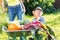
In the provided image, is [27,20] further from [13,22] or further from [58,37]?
[58,37]

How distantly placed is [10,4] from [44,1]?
690 millimetres

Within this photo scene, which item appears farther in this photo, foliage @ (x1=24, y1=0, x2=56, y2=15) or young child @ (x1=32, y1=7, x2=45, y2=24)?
foliage @ (x1=24, y1=0, x2=56, y2=15)

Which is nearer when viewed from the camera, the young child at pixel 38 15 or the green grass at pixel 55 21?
the young child at pixel 38 15

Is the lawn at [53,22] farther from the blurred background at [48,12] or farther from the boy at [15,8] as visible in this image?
the boy at [15,8]

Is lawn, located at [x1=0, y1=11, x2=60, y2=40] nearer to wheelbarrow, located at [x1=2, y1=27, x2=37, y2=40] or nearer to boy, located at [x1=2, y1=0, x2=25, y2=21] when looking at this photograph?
wheelbarrow, located at [x1=2, y1=27, x2=37, y2=40]

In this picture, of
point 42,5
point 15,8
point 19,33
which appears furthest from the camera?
point 42,5

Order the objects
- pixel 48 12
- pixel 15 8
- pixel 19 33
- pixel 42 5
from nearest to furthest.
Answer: pixel 19 33
pixel 15 8
pixel 42 5
pixel 48 12

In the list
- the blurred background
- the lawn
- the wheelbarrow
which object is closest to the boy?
the blurred background

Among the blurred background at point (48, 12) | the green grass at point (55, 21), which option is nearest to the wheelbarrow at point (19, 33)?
the blurred background at point (48, 12)

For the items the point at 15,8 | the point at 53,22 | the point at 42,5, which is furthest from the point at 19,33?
the point at 53,22

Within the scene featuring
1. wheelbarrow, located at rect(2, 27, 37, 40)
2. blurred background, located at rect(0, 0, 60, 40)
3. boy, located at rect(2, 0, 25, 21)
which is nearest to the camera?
wheelbarrow, located at rect(2, 27, 37, 40)

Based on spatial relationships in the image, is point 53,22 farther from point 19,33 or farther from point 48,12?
point 19,33

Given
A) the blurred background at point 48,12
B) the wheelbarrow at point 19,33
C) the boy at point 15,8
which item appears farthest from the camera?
the blurred background at point 48,12

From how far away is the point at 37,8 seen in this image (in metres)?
5.28
